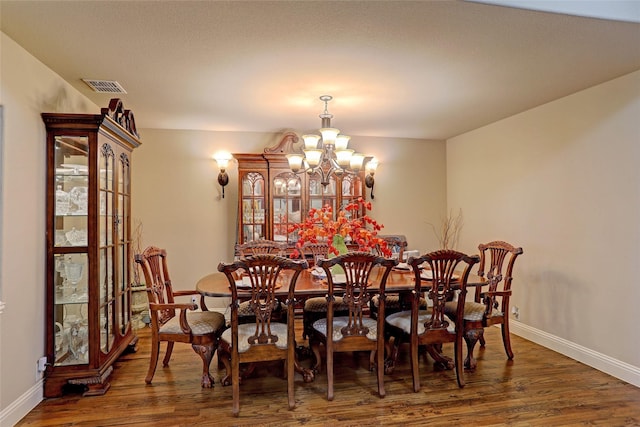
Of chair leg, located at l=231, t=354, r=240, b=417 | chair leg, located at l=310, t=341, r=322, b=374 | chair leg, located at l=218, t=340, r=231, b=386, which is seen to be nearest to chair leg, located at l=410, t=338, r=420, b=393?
chair leg, located at l=310, t=341, r=322, b=374

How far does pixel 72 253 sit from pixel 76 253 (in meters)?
0.03

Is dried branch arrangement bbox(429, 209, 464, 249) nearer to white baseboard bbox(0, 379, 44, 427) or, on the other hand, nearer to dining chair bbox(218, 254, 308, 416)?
dining chair bbox(218, 254, 308, 416)

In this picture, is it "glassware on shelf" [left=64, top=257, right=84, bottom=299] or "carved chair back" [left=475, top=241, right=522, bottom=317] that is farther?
"carved chair back" [left=475, top=241, right=522, bottom=317]

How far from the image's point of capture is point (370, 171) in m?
5.21

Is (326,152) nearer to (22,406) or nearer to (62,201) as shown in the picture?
(62,201)

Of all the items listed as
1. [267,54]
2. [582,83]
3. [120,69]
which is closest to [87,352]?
[120,69]

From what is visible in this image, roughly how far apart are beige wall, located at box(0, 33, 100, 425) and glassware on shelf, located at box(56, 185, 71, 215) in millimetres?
96

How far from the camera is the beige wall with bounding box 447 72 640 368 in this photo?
121 inches

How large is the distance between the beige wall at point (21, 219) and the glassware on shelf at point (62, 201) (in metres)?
0.10

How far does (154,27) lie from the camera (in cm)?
227

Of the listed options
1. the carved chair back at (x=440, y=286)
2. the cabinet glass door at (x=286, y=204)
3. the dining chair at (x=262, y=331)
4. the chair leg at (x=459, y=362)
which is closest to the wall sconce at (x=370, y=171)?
the cabinet glass door at (x=286, y=204)

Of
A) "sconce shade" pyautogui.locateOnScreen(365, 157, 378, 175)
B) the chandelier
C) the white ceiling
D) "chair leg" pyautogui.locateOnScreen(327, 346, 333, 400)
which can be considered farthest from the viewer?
"sconce shade" pyautogui.locateOnScreen(365, 157, 378, 175)

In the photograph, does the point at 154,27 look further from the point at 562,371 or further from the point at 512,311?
the point at 512,311

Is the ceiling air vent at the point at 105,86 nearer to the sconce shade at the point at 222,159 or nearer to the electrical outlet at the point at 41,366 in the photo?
the sconce shade at the point at 222,159
